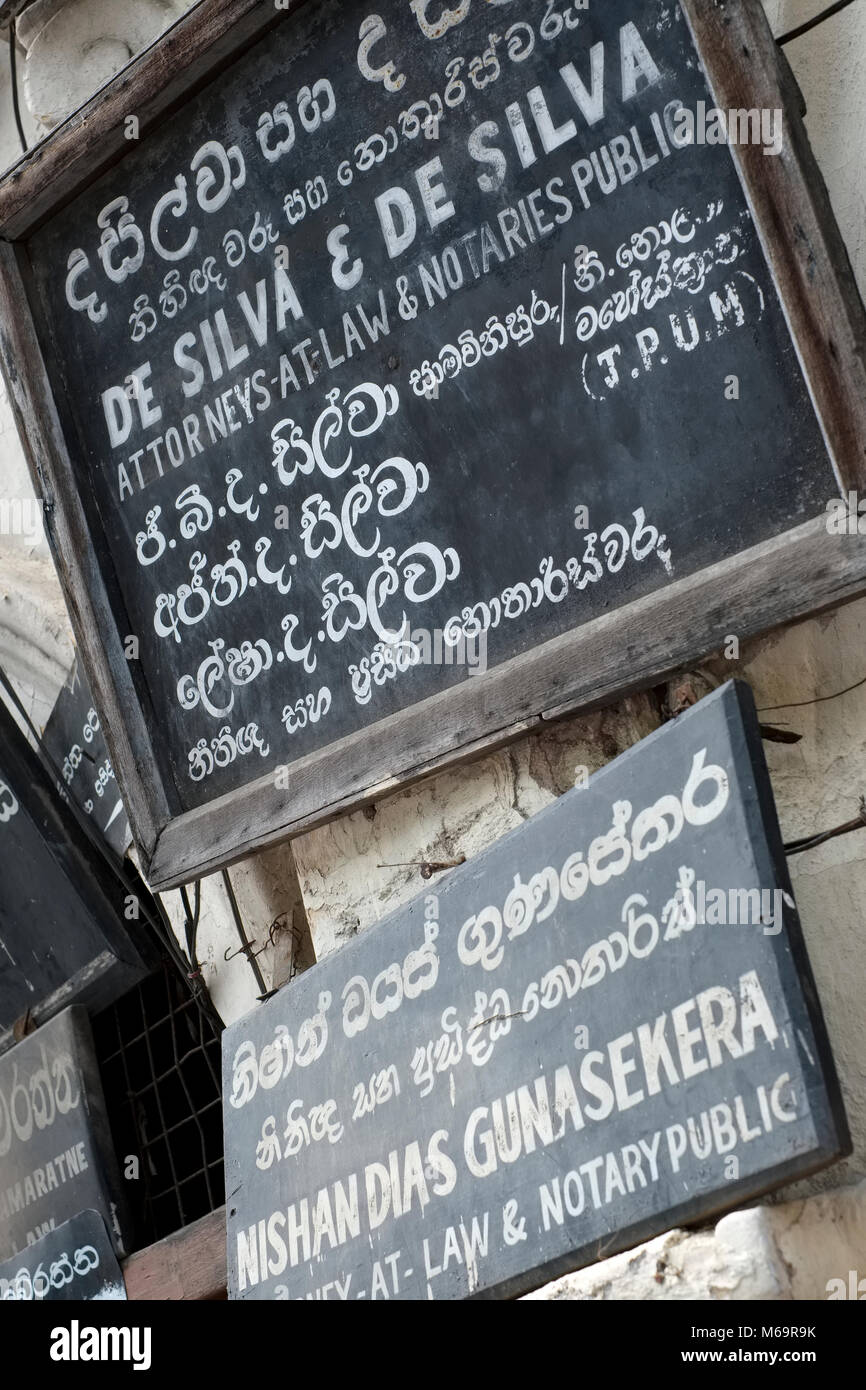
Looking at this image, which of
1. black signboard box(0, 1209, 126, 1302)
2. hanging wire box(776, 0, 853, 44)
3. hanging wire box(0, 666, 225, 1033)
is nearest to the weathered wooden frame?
hanging wire box(776, 0, 853, 44)

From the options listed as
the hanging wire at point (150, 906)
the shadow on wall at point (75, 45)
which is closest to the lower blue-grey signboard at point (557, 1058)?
the hanging wire at point (150, 906)

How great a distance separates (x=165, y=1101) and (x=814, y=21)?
8.24ft

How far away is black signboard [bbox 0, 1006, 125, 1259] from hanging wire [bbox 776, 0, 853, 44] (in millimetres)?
2377

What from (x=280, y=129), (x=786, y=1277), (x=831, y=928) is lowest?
(x=786, y=1277)

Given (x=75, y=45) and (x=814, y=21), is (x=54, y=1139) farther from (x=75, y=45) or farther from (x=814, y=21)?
(x=814, y=21)

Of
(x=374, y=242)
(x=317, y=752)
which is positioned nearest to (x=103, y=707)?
(x=317, y=752)

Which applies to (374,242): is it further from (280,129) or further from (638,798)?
(638,798)

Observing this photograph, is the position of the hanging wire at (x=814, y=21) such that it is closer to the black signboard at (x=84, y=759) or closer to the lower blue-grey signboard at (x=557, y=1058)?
the lower blue-grey signboard at (x=557, y=1058)

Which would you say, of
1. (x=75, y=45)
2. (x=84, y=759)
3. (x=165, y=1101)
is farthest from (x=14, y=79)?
(x=165, y=1101)

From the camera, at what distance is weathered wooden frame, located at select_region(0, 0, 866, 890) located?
1.90m

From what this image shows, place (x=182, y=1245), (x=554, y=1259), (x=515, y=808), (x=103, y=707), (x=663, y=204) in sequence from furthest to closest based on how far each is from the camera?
(x=182, y=1245) → (x=103, y=707) → (x=515, y=808) → (x=663, y=204) → (x=554, y=1259)

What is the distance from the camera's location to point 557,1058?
2004mm

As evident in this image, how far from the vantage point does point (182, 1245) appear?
3041mm

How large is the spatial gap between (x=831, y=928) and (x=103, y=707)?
1.39 metres
